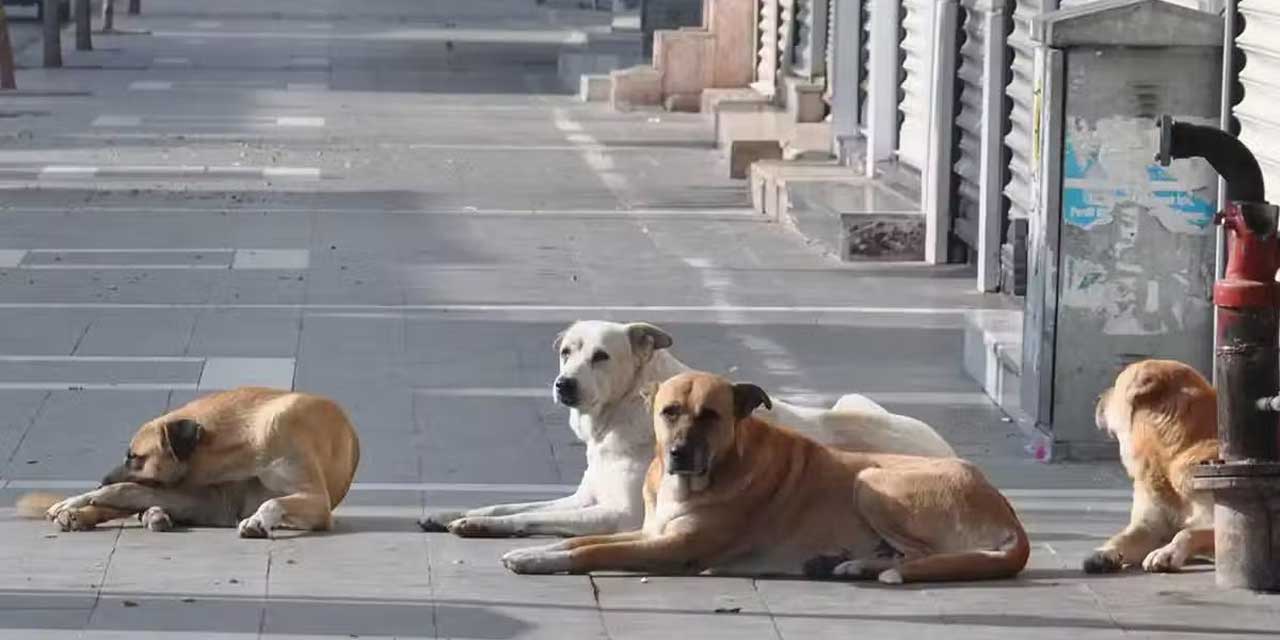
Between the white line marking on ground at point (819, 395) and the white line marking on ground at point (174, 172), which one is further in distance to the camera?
the white line marking on ground at point (174, 172)

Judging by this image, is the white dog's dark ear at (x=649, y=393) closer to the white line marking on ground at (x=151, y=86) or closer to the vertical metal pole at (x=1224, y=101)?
the vertical metal pole at (x=1224, y=101)

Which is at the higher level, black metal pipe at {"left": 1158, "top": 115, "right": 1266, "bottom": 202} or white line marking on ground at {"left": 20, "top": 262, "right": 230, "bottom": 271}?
black metal pipe at {"left": 1158, "top": 115, "right": 1266, "bottom": 202}

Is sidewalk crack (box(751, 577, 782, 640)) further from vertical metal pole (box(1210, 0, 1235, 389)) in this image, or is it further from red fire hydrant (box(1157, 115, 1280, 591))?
vertical metal pole (box(1210, 0, 1235, 389))

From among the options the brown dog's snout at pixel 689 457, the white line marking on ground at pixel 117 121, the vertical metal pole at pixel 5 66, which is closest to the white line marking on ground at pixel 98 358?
the brown dog's snout at pixel 689 457

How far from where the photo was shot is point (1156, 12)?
11.0 m

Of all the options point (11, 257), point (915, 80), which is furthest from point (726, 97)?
point (11, 257)

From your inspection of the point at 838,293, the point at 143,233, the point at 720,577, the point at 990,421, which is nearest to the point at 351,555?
the point at 720,577

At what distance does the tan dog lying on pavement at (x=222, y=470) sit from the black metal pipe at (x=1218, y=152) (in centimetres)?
292

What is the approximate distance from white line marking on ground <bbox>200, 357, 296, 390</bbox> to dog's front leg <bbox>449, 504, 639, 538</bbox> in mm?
3445

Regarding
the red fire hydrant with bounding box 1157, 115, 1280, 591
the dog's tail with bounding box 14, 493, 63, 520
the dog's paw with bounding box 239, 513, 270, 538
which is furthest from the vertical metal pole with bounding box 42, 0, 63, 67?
the red fire hydrant with bounding box 1157, 115, 1280, 591

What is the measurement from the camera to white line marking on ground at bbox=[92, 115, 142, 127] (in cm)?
2743

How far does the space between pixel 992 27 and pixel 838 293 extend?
1757 mm

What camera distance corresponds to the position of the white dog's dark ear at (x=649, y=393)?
893 centimetres

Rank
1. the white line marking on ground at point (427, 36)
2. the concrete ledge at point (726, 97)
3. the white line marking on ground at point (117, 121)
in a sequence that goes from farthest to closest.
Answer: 1. the white line marking on ground at point (427, 36)
2. the white line marking on ground at point (117, 121)
3. the concrete ledge at point (726, 97)
